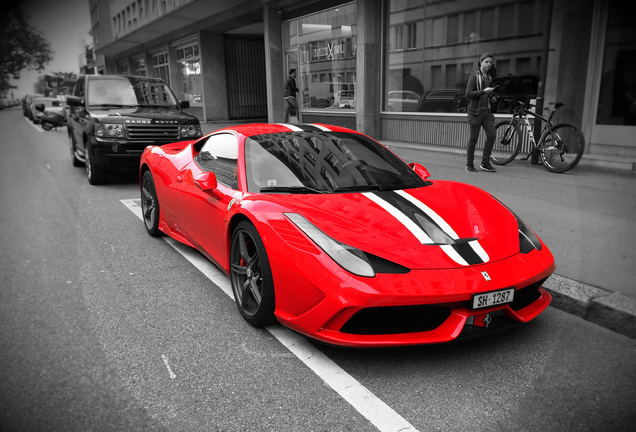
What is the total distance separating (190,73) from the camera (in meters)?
26.2

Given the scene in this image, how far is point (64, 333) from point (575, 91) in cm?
904

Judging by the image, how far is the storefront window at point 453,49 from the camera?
1005 centimetres

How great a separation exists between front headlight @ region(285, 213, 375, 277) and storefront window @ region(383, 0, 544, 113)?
8.56 meters

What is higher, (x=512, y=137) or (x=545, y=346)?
(x=512, y=137)

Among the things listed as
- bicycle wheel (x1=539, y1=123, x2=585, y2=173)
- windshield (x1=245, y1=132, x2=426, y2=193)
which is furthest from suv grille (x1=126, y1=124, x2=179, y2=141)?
bicycle wheel (x1=539, y1=123, x2=585, y2=173)

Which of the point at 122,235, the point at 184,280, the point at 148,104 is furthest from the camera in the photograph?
the point at 148,104

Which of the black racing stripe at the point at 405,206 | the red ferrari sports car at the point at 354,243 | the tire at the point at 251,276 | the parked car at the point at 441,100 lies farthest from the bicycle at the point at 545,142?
the tire at the point at 251,276

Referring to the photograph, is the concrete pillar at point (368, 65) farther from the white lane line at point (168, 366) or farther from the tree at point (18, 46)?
the tree at point (18, 46)

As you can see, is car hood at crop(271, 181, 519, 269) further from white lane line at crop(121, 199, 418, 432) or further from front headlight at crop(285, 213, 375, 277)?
white lane line at crop(121, 199, 418, 432)

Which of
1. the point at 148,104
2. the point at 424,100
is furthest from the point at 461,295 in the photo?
the point at 424,100

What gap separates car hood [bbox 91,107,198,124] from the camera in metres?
8.73

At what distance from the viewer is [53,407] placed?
7.96ft

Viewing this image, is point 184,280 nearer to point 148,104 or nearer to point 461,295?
point 461,295

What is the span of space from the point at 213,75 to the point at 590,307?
23.2 meters
